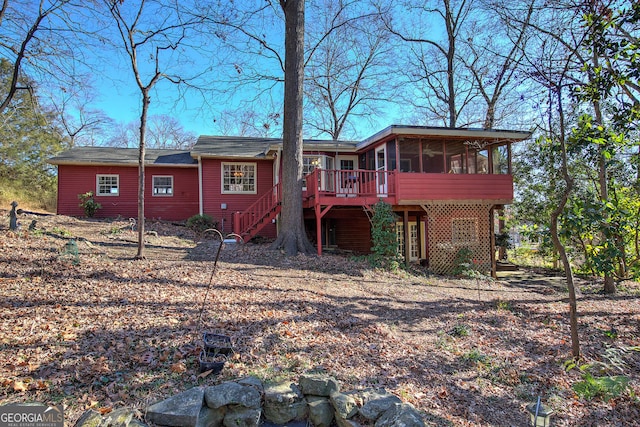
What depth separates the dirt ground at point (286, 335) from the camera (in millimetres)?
3723

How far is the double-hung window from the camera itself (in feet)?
54.7

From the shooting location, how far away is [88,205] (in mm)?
15547

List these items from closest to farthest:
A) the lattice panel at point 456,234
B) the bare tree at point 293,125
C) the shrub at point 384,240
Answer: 1. the shrub at point 384,240
2. the bare tree at point 293,125
3. the lattice panel at point 456,234

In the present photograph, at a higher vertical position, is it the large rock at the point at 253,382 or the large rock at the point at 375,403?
the large rock at the point at 253,382

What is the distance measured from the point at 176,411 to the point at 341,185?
34.3 feet

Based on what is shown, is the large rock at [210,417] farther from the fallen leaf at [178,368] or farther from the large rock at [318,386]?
the large rock at [318,386]

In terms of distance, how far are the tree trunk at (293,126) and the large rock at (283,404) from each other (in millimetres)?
7741

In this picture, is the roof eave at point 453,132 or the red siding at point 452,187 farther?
the red siding at point 452,187

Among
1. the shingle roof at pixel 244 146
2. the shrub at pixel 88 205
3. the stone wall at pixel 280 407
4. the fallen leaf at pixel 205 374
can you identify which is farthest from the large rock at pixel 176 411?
the shrub at pixel 88 205

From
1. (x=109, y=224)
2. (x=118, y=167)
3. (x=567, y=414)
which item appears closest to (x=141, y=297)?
(x=567, y=414)

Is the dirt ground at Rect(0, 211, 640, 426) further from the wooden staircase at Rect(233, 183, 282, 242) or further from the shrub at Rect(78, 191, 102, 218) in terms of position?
the shrub at Rect(78, 191, 102, 218)

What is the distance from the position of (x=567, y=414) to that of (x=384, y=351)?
2.07 metres

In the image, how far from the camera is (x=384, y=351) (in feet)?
16.3

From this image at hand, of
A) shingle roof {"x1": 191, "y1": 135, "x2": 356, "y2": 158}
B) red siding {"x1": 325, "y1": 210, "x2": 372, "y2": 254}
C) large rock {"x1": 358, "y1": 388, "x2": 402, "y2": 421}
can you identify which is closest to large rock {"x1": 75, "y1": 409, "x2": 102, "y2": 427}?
large rock {"x1": 358, "y1": 388, "x2": 402, "y2": 421}
